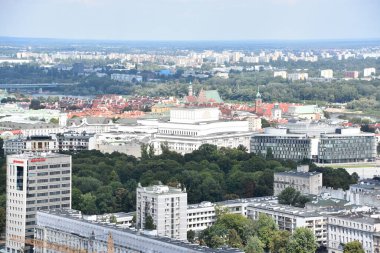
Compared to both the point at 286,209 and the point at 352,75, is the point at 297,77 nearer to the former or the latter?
the point at 352,75

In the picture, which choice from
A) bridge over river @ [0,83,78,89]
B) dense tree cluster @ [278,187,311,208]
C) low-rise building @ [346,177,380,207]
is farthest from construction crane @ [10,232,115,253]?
bridge over river @ [0,83,78,89]

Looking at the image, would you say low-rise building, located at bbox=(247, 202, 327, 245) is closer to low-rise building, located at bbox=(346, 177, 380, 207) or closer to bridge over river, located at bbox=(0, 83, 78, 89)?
low-rise building, located at bbox=(346, 177, 380, 207)

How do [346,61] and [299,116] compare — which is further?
[346,61]

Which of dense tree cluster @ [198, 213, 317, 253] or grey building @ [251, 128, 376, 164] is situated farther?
grey building @ [251, 128, 376, 164]

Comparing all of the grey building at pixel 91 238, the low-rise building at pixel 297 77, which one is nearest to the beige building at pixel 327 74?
the low-rise building at pixel 297 77

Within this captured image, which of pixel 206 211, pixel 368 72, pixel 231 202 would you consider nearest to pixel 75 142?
pixel 231 202

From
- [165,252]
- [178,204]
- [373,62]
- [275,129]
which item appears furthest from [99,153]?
[373,62]

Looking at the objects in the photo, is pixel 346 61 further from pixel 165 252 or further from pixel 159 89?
pixel 165 252
